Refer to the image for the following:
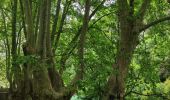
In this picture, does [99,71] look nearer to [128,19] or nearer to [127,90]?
[128,19]

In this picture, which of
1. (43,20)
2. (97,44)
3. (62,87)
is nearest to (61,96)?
(62,87)

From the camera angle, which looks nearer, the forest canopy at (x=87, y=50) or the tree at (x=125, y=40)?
the forest canopy at (x=87, y=50)

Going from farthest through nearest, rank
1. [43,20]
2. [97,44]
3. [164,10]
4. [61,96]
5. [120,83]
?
[97,44] < [164,10] < [120,83] < [61,96] < [43,20]

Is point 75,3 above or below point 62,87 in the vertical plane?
above

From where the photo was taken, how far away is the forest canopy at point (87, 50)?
9352 mm

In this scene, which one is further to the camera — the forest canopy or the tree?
the tree

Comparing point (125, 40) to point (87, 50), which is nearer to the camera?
→ point (125, 40)

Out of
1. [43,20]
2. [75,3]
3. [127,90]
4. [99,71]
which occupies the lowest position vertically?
[127,90]

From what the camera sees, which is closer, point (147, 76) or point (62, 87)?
point (62, 87)

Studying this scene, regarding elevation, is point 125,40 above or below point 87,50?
above

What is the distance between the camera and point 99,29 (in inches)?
535

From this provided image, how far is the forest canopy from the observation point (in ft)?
30.7

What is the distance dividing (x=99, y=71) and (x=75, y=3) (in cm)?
390

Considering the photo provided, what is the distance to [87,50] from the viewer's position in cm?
1273
